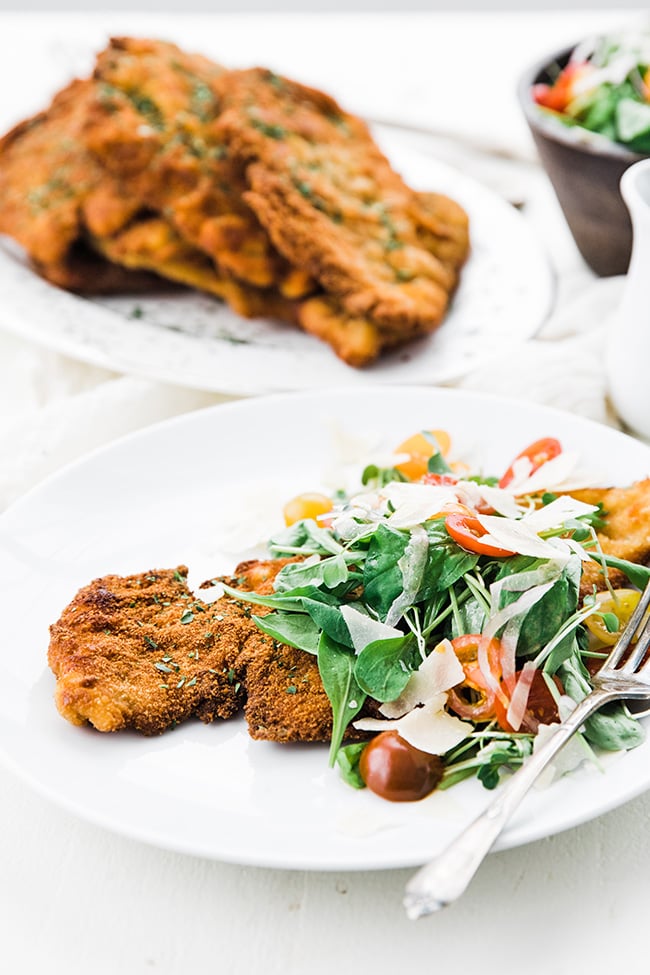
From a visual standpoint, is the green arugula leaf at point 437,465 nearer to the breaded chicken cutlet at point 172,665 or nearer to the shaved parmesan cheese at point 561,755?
the breaded chicken cutlet at point 172,665

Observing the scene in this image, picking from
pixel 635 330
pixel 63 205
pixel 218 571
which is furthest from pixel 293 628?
pixel 63 205

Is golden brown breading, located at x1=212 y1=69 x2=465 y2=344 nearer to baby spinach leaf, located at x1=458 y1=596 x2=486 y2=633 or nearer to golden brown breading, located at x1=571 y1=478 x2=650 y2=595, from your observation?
golden brown breading, located at x1=571 y1=478 x2=650 y2=595

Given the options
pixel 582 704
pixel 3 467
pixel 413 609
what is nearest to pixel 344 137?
pixel 3 467

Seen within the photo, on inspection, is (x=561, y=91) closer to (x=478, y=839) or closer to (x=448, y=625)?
(x=448, y=625)

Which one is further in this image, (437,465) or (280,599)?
(437,465)

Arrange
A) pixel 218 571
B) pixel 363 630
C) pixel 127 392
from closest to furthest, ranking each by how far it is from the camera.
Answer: pixel 363 630, pixel 218 571, pixel 127 392

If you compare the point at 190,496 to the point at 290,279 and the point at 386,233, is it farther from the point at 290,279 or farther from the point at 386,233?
the point at 386,233

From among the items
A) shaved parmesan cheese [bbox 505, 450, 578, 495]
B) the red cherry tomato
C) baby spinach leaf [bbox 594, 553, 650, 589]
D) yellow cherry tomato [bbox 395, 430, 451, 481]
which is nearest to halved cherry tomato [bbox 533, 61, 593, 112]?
yellow cherry tomato [bbox 395, 430, 451, 481]
